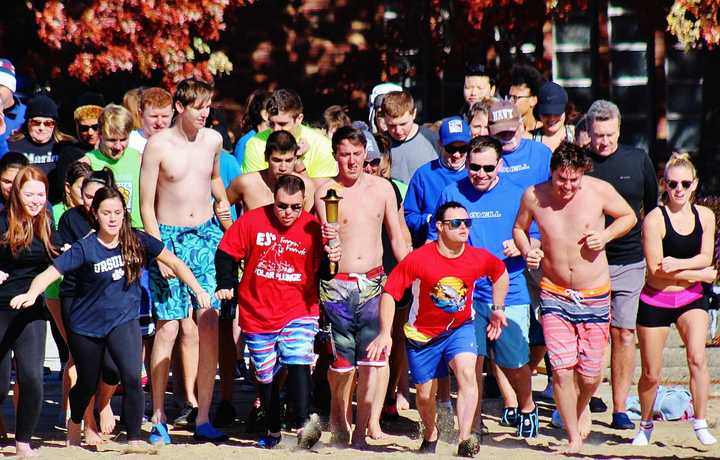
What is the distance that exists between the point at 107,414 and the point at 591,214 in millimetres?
3588

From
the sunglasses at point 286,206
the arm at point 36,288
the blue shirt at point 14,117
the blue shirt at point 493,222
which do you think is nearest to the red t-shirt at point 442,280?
the blue shirt at point 493,222

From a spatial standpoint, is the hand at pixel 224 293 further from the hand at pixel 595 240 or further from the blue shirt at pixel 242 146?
the hand at pixel 595 240

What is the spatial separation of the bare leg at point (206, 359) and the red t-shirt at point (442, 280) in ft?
4.68

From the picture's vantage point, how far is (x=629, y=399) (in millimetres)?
11219

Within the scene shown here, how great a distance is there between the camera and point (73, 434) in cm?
983

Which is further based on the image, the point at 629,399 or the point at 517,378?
the point at 629,399

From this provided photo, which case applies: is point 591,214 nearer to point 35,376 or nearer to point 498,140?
point 498,140

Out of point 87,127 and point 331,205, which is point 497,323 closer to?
point 331,205

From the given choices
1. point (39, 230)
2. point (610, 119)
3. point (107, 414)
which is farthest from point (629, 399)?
point (39, 230)

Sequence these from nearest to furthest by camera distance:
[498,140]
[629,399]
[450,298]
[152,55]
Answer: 1. [450,298]
2. [498,140]
3. [629,399]
4. [152,55]

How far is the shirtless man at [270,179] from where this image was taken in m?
10.1

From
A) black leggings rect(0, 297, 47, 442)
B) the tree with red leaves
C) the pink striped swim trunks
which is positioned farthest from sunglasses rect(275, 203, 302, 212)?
the tree with red leaves

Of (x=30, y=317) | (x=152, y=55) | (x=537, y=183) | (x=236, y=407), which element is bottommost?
(x=236, y=407)

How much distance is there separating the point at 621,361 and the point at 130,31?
6.15 metres
